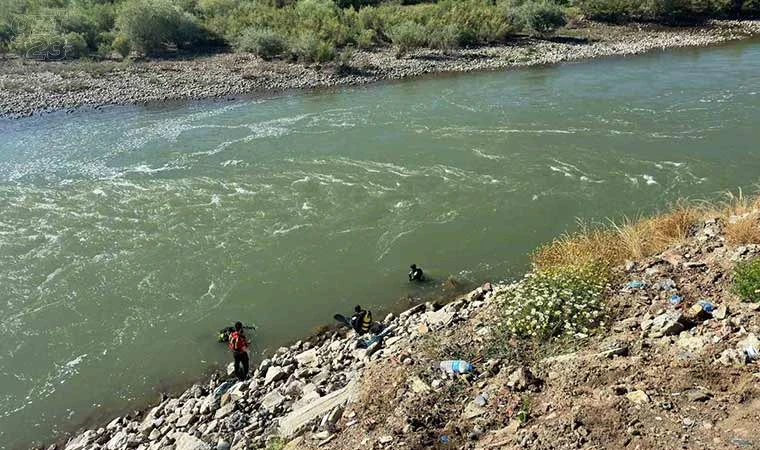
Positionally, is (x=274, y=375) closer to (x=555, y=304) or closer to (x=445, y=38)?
(x=555, y=304)

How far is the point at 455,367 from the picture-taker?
877 centimetres

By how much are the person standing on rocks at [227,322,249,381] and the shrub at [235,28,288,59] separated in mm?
37137

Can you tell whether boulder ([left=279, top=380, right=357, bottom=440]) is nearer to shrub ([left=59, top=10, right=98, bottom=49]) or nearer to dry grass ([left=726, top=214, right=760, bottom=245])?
dry grass ([left=726, top=214, right=760, bottom=245])

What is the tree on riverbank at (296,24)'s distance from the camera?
46.6 m

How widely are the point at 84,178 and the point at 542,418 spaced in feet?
67.5

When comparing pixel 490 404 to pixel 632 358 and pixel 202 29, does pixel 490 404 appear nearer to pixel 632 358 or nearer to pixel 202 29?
pixel 632 358

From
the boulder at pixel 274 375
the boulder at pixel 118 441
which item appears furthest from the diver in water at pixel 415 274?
the boulder at pixel 118 441

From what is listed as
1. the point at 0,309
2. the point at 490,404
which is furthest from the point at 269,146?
the point at 490,404

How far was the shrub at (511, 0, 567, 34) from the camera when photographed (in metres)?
50.3

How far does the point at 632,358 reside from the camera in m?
8.01

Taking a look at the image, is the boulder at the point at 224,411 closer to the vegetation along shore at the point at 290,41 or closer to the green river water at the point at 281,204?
the green river water at the point at 281,204

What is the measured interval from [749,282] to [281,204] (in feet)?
45.1

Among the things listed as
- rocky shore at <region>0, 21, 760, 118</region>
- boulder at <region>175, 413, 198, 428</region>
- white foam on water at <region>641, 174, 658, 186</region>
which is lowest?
boulder at <region>175, 413, 198, 428</region>

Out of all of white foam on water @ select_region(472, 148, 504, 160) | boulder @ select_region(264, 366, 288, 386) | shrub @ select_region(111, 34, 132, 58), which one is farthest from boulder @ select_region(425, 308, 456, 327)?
shrub @ select_region(111, 34, 132, 58)
